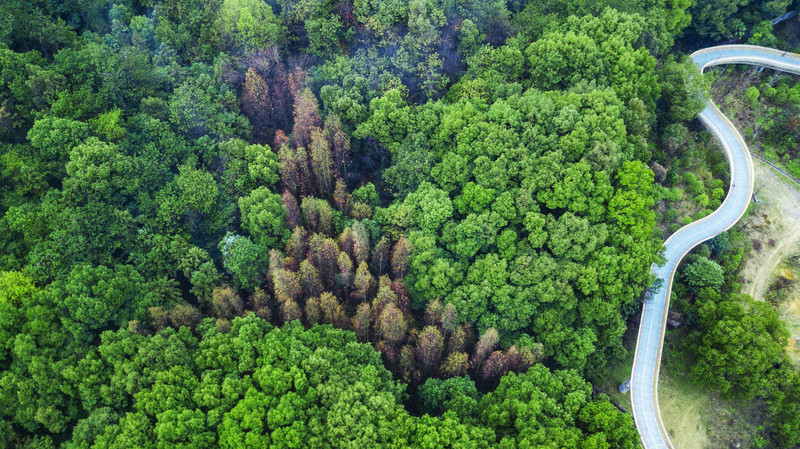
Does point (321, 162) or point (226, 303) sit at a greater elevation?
point (321, 162)

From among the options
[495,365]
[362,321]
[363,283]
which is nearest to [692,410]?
[495,365]

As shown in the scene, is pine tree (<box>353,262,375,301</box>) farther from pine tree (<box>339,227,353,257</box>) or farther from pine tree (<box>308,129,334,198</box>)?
pine tree (<box>308,129,334,198</box>)

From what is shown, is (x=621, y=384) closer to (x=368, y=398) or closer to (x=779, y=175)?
(x=368, y=398)

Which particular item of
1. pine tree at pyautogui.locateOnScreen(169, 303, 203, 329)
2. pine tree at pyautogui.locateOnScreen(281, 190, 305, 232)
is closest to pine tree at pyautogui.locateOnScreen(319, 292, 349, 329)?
pine tree at pyautogui.locateOnScreen(281, 190, 305, 232)

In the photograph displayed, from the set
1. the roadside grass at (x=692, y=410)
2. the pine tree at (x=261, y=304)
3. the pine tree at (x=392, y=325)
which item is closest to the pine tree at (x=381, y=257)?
the pine tree at (x=392, y=325)

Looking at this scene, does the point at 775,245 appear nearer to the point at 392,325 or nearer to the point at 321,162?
the point at 392,325

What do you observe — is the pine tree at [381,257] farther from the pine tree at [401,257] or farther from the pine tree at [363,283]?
the pine tree at [363,283]
